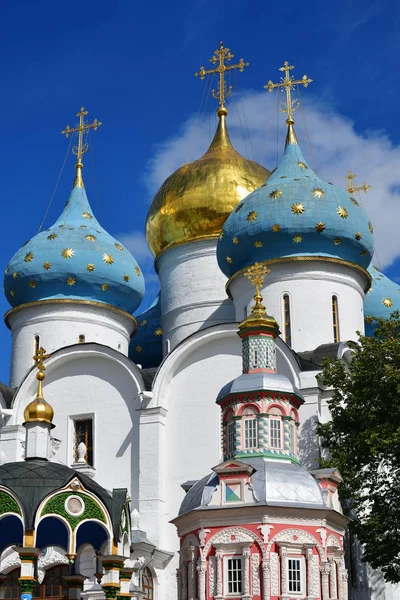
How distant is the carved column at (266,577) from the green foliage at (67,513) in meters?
2.33

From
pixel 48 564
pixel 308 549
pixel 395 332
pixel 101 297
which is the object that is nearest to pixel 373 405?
pixel 395 332

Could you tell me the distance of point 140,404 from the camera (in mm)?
20125

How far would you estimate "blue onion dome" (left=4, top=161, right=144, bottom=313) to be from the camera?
75.7 feet

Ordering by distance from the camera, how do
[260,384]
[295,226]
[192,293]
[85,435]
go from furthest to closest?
[192,293] < [295,226] < [85,435] < [260,384]

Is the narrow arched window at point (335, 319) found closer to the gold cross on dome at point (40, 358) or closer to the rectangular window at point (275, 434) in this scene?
the rectangular window at point (275, 434)

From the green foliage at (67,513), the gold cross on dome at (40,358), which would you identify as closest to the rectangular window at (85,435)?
the gold cross on dome at (40,358)

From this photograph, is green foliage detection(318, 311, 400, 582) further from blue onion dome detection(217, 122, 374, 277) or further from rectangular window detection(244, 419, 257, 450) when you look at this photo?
blue onion dome detection(217, 122, 374, 277)

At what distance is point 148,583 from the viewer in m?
18.6

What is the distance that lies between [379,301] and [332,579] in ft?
38.4

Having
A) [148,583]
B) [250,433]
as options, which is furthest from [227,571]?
[148,583]

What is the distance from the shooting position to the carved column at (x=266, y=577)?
1349 cm

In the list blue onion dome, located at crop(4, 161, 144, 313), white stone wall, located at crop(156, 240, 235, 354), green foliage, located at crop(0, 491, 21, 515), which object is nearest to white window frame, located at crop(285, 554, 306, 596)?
green foliage, located at crop(0, 491, 21, 515)

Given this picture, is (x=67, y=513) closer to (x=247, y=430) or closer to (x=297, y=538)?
(x=297, y=538)

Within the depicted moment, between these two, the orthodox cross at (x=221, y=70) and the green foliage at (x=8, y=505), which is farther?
the orthodox cross at (x=221, y=70)
